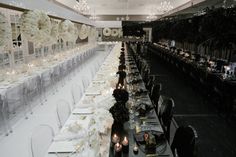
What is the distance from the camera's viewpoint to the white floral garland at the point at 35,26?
6.91m

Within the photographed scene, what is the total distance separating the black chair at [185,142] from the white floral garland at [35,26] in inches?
228

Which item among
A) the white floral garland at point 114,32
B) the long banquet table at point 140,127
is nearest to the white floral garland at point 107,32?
the white floral garland at point 114,32

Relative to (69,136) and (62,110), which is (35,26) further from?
(69,136)

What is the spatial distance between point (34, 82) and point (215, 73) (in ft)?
19.8

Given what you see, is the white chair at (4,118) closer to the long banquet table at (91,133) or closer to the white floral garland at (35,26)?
the long banquet table at (91,133)

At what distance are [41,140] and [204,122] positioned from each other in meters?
4.48

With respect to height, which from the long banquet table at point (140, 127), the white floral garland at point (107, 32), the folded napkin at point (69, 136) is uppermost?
the white floral garland at point (107, 32)

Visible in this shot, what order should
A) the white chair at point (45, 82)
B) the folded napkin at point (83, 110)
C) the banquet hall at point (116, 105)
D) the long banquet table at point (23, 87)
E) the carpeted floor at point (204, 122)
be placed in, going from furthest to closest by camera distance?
the white chair at point (45, 82) < the long banquet table at point (23, 87) < the carpeted floor at point (204, 122) < the folded napkin at point (83, 110) < the banquet hall at point (116, 105)

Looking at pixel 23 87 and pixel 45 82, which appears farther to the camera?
pixel 45 82

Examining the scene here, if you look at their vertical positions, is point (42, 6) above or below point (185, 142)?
above

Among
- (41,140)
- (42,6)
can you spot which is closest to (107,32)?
(42,6)

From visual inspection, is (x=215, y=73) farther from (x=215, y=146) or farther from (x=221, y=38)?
(x=215, y=146)

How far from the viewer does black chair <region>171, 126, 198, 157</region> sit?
110 inches

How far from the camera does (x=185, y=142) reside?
9.91 feet
